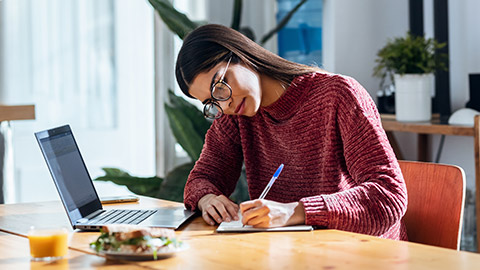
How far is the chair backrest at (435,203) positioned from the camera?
1.56 metres

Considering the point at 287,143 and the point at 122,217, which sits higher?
the point at 287,143

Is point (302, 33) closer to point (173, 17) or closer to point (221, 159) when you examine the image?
point (173, 17)

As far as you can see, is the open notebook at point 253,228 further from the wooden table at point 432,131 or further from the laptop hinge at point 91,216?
the wooden table at point 432,131

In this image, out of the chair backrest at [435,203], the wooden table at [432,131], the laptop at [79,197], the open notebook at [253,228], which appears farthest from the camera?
the wooden table at [432,131]

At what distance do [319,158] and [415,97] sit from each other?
1.40 metres

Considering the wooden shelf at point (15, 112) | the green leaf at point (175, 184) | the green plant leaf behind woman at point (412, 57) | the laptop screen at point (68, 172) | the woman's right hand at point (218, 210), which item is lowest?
the green leaf at point (175, 184)

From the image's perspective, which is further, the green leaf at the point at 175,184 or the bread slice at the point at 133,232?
the green leaf at the point at 175,184

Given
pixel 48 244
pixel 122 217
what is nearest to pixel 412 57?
pixel 122 217

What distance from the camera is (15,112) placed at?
2199 mm

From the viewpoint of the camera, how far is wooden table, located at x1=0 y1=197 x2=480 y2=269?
1.06 m

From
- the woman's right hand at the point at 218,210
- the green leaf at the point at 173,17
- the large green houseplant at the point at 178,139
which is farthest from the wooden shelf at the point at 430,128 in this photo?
the woman's right hand at the point at 218,210

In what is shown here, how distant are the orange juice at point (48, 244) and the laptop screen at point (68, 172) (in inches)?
10.7

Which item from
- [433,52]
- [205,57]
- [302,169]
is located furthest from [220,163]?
[433,52]

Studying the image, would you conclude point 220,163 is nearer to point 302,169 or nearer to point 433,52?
point 302,169
